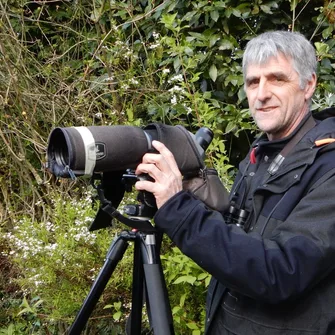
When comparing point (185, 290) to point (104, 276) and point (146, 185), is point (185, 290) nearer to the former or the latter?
point (104, 276)

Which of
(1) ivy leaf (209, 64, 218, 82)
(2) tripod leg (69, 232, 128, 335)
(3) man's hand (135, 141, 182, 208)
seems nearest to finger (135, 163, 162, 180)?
(3) man's hand (135, 141, 182, 208)

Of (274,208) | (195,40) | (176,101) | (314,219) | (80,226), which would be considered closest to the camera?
(314,219)

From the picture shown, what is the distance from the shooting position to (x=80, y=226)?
2732 mm

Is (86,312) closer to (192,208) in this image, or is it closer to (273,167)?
(192,208)

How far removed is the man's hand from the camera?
144 centimetres

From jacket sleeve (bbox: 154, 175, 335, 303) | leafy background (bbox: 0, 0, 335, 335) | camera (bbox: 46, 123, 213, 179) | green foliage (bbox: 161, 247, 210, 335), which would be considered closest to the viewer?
jacket sleeve (bbox: 154, 175, 335, 303)

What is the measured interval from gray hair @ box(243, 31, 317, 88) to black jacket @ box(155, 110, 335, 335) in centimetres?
17

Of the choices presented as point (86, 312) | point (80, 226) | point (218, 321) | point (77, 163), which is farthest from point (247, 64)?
point (80, 226)

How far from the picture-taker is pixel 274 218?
1.43m

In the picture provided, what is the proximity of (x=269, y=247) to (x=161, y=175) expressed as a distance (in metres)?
0.33

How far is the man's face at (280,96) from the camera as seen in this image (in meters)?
1.57

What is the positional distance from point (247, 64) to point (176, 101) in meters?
1.55

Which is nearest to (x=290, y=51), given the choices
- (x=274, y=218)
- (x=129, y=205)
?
(x=274, y=218)

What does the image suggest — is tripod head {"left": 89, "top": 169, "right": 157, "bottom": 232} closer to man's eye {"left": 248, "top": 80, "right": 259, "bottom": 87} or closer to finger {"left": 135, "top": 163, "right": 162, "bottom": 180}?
finger {"left": 135, "top": 163, "right": 162, "bottom": 180}
